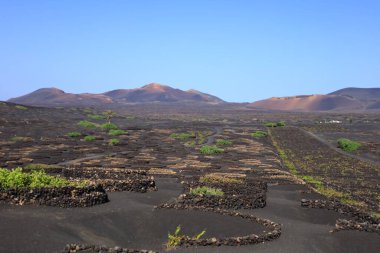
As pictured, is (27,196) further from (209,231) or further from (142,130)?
(142,130)

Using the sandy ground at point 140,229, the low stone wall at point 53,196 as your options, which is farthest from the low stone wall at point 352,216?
the low stone wall at point 53,196

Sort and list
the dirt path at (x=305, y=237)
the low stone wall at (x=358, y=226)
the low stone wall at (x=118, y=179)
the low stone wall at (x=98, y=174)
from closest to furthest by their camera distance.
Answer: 1. the dirt path at (x=305, y=237)
2. the low stone wall at (x=358, y=226)
3. the low stone wall at (x=118, y=179)
4. the low stone wall at (x=98, y=174)

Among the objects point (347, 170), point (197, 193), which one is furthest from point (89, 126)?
point (197, 193)

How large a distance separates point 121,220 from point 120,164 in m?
26.9

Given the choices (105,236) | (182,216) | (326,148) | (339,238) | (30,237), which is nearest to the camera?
(30,237)

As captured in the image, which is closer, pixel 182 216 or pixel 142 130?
pixel 182 216

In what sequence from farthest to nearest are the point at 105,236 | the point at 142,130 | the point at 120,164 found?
the point at 142,130 < the point at 120,164 < the point at 105,236

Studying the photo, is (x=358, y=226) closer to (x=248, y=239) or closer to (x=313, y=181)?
(x=248, y=239)

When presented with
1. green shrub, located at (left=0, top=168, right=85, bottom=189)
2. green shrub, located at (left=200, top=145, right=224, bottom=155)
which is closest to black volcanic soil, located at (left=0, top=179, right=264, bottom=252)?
green shrub, located at (left=0, top=168, right=85, bottom=189)

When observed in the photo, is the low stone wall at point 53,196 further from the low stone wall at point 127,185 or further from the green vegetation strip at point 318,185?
the green vegetation strip at point 318,185

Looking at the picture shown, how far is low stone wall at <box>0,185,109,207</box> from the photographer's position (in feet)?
77.4

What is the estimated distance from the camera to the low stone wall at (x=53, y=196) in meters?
23.6

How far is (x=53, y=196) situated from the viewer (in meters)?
24.4

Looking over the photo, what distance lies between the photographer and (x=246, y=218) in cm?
2470
